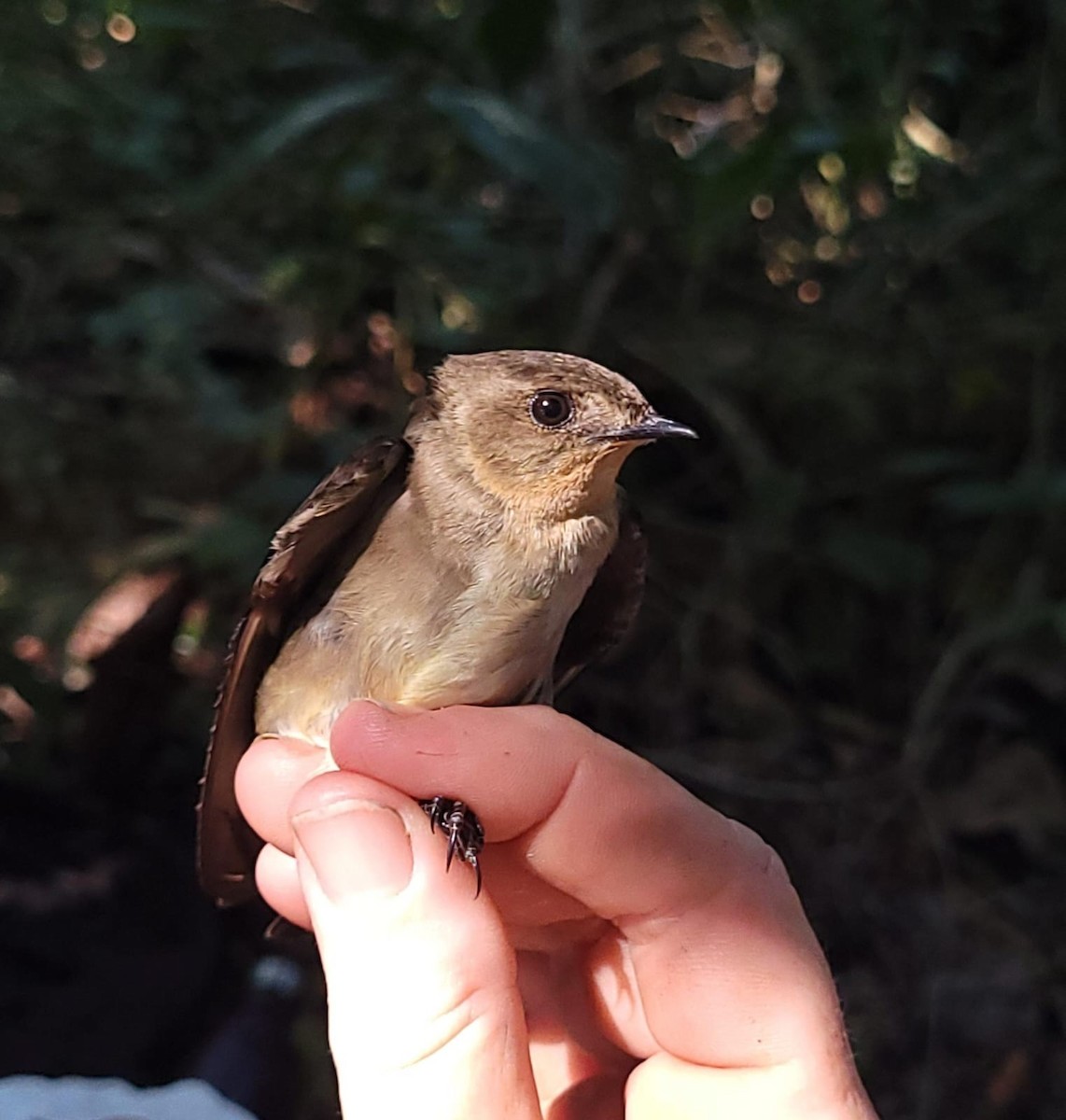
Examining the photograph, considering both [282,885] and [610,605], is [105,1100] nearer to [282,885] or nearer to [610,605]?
[282,885]

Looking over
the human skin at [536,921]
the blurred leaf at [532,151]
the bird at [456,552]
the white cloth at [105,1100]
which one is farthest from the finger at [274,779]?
the blurred leaf at [532,151]

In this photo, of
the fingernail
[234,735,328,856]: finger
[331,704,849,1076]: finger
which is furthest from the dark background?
the fingernail

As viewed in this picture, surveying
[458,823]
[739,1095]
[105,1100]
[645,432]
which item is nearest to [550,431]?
[645,432]

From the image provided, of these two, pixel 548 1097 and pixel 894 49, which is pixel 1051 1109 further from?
pixel 894 49

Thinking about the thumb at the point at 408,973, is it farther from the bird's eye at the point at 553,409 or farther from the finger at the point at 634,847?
the bird's eye at the point at 553,409

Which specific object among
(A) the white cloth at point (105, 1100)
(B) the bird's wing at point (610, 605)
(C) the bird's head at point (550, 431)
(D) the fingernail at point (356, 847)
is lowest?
(A) the white cloth at point (105, 1100)

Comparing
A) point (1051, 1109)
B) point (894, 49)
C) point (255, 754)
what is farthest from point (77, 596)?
point (1051, 1109)
